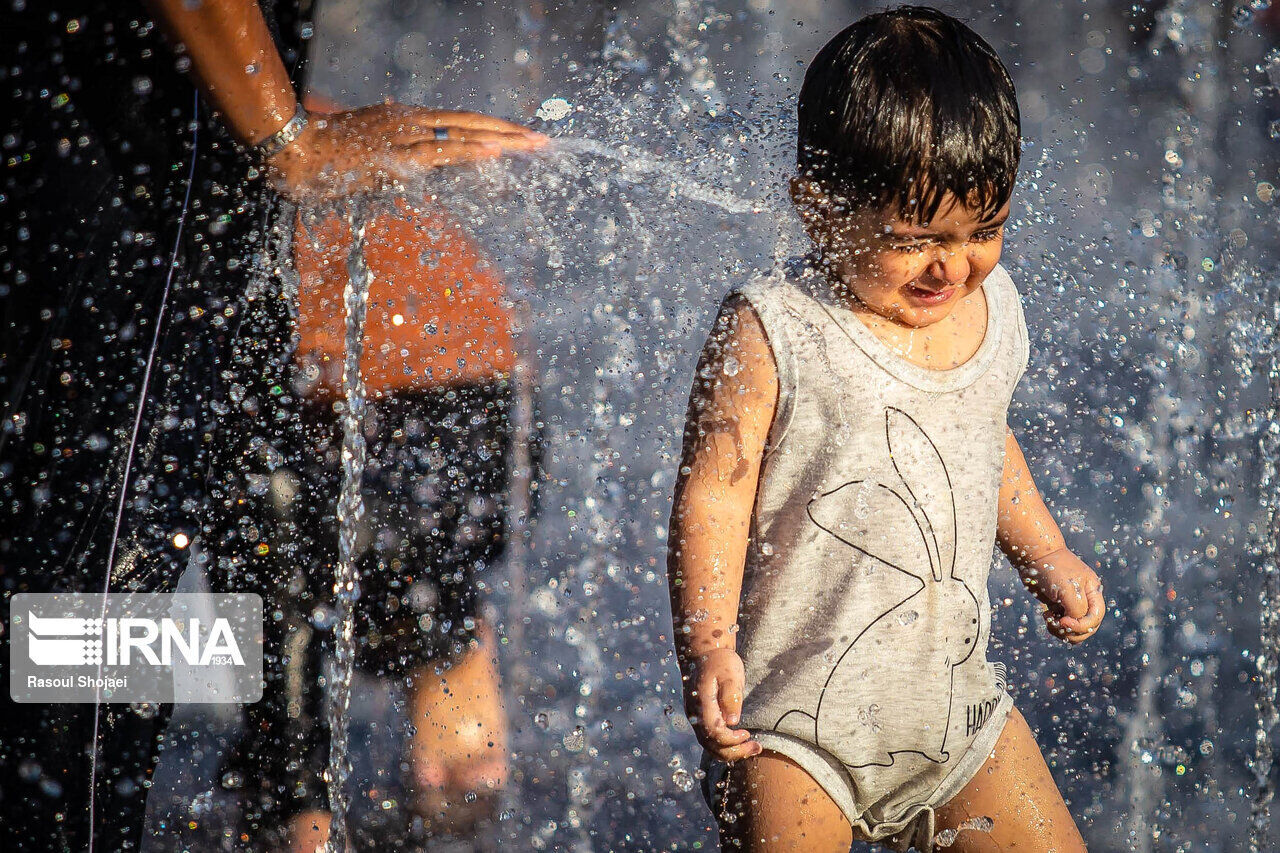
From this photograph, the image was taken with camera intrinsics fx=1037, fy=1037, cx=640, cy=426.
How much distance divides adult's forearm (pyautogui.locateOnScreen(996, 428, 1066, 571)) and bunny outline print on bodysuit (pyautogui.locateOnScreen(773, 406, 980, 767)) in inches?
5.6

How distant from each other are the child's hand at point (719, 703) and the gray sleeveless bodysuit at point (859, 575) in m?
0.07

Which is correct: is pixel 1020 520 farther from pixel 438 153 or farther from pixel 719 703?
pixel 438 153

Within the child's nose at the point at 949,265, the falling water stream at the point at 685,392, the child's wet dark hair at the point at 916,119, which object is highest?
the child's wet dark hair at the point at 916,119

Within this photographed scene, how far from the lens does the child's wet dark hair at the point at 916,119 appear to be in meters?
0.93

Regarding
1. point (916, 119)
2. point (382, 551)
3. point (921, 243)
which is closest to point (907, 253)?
point (921, 243)

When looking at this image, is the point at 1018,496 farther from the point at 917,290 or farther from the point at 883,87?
the point at 883,87

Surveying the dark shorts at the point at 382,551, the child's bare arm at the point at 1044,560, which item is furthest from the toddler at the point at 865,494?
the dark shorts at the point at 382,551

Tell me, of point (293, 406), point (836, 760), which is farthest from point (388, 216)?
point (836, 760)

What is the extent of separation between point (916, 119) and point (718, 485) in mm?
377

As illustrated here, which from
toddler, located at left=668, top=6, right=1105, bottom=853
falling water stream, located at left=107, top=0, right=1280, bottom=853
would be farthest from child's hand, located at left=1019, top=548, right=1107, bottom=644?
falling water stream, located at left=107, top=0, right=1280, bottom=853

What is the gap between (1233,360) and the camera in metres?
1.66

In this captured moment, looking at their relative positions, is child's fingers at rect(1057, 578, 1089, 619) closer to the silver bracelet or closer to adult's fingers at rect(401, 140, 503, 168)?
adult's fingers at rect(401, 140, 503, 168)

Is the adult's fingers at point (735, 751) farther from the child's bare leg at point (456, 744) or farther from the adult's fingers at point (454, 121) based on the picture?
the adult's fingers at point (454, 121)

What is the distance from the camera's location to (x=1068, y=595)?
1.12m
